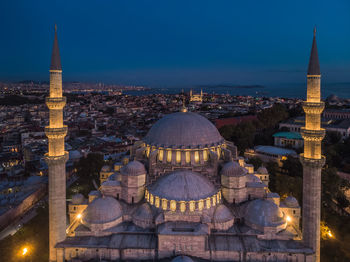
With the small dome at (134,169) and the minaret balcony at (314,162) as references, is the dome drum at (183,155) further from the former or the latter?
the minaret balcony at (314,162)

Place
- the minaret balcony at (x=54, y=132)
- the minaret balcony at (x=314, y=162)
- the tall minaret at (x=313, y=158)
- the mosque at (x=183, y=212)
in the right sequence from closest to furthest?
the mosque at (x=183, y=212)
the tall minaret at (x=313, y=158)
the minaret balcony at (x=314, y=162)
the minaret balcony at (x=54, y=132)

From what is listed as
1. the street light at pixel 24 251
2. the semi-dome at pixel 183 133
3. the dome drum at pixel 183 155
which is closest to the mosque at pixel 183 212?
the dome drum at pixel 183 155

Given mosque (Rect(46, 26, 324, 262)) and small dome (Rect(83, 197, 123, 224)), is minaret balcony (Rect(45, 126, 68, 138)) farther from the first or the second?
small dome (Rect(83, 197, 123, 224))

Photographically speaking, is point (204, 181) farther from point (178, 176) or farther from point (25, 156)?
point (25, 156)

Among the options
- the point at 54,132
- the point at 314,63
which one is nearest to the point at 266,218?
the point at 314,63

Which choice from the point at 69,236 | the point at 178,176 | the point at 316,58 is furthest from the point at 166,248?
the point at 316,58
